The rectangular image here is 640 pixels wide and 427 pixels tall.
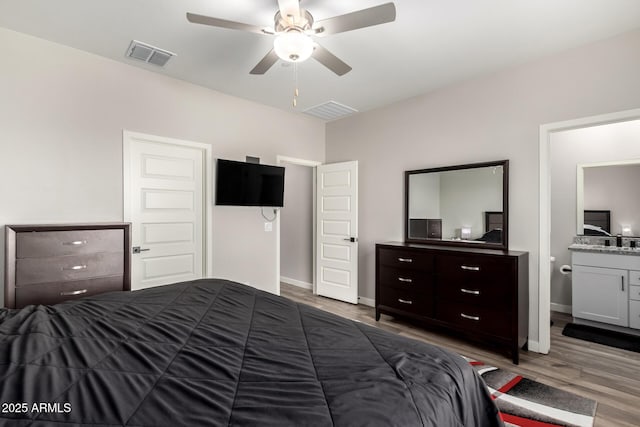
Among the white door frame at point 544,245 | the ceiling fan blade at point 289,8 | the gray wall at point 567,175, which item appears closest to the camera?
the ceiling fan blade at point 289,8

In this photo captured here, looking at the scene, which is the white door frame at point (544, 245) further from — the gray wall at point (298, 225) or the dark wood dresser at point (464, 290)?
the gray wall at point (298, 225)

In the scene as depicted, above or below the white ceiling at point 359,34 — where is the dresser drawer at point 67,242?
below

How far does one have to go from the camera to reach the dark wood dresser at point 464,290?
279cm

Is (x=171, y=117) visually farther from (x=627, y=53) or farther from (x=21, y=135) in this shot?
(x=627, y=53)

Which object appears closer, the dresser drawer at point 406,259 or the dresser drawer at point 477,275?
the dresser drawer at point 477,275

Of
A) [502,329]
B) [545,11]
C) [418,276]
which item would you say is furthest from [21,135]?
[502,329]

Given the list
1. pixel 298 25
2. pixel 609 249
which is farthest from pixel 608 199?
pixel 298 25

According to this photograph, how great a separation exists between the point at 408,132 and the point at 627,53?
2049mm

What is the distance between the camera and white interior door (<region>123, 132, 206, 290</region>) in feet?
10.5

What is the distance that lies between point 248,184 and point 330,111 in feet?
5.32

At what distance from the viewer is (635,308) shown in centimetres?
326

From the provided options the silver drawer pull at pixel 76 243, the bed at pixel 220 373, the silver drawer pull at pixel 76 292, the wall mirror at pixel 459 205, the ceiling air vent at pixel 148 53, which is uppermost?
the ceiling air vent at pixel 148 53

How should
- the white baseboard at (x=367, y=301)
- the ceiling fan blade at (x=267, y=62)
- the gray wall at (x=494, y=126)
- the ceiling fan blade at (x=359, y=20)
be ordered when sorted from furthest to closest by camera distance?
the white baseboard at (x=367, y=301), the gray wall at (x=494, y=126), the ceiling fan blade at (x=267, y=62), the ceiling fan blade at (x=359, y=20)

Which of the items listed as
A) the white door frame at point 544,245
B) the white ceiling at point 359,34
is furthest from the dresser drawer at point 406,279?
the white ceiling at point 359,34
